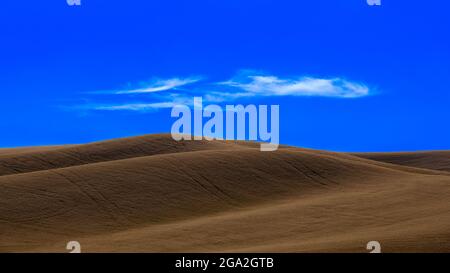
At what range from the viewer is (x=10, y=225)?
3556 centimetres

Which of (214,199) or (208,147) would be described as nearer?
(214,199)

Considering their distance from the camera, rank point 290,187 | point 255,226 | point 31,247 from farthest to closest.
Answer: point 290,187 → point 255,226 → point 31,247

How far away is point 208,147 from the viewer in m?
65.8

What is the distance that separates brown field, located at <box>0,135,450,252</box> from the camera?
29.7m

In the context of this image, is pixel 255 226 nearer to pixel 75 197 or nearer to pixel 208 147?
pixel 75 197

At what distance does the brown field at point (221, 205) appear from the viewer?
97.5 feet

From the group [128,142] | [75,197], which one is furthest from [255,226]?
[128,142]

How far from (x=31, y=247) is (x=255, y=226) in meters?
12.8

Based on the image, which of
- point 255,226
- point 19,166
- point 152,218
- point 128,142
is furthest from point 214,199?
point 128,142

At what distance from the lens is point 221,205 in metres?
41.7

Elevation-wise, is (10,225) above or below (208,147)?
below
